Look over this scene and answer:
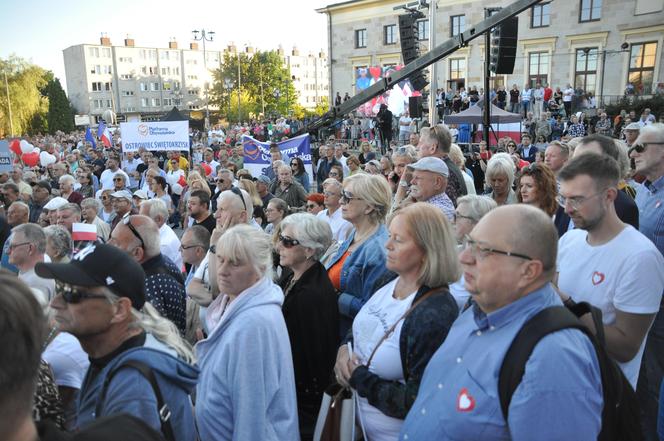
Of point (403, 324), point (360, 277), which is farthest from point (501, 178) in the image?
point (403, 324)

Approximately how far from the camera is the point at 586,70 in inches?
1298

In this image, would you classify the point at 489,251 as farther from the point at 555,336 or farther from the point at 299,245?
the point at 299,245

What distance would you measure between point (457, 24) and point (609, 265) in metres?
39.5

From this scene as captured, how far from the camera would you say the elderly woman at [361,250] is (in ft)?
11.0

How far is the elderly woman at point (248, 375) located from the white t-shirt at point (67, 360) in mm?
564

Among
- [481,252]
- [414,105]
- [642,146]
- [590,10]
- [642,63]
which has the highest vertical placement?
[590,10]

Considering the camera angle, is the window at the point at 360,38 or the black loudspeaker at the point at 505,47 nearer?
the black loudspeaker at the point at 505,47

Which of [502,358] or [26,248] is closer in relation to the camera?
[502,358]

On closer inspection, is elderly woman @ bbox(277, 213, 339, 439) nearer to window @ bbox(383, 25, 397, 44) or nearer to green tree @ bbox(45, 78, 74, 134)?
window @ bbox(383, 25, 397, 44)

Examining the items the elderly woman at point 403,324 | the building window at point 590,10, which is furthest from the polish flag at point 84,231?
the building window at point 590,10

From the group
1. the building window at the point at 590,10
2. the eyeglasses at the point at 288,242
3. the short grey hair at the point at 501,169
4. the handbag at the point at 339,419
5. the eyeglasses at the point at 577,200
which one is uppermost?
the building window at the point at 590,10

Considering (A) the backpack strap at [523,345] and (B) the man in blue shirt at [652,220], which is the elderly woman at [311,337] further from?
(B) the man in blue shirt at [652,220]

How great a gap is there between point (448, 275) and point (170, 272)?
227 cm

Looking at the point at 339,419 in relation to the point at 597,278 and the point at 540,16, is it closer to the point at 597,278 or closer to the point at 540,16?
the point at 597,278
